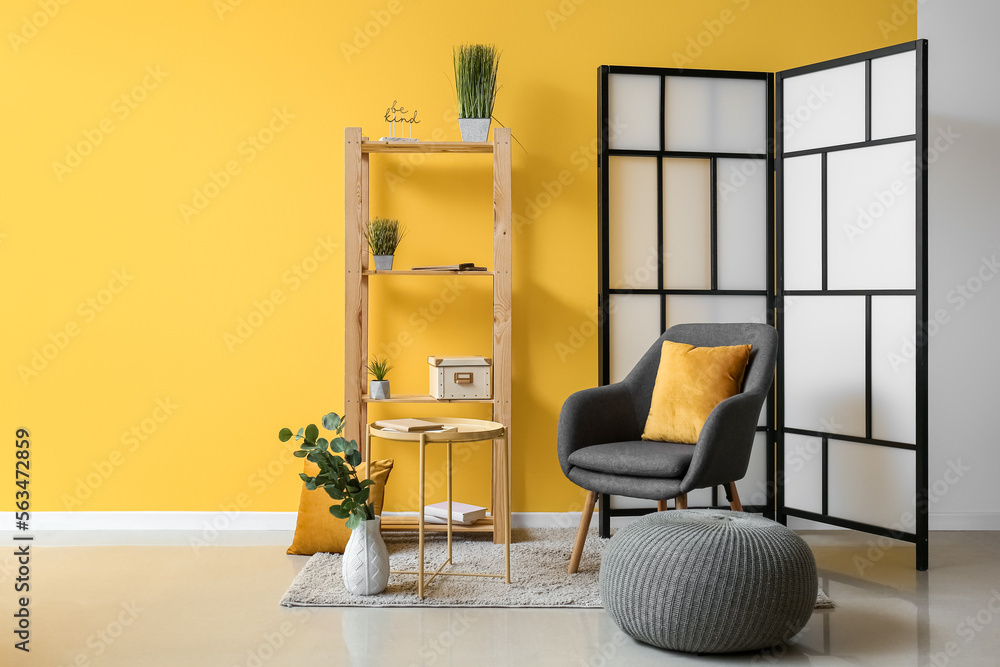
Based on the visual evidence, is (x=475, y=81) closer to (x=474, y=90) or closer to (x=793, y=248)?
(x=474, y=90)

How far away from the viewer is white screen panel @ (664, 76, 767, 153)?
369 centimetres

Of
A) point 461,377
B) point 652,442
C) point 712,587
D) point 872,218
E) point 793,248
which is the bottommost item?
point 712,587

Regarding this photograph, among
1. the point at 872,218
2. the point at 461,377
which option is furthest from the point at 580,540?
the point at 872,218

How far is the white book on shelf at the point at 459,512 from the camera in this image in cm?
345

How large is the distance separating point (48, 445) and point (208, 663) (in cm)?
195

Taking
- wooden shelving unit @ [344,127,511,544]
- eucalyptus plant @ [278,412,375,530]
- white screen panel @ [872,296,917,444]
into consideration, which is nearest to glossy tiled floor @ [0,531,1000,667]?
eucalyptus plant @ [278,412,375,530]

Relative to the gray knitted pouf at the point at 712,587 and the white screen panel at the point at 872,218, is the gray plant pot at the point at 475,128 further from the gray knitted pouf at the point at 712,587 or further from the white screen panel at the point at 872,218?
the gray knitted pouf at the point at 712,587

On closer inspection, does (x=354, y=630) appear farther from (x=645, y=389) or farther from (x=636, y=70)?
(x=636, y=70)

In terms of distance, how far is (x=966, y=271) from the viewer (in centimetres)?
379

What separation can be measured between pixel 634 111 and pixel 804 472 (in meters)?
1.82

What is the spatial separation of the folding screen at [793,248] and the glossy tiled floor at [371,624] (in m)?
0.47

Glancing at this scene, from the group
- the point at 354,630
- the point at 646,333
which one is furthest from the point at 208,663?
the point at 646,333

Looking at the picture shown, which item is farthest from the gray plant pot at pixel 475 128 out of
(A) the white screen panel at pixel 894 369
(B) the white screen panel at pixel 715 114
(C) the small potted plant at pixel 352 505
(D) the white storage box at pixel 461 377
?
(A) the white screen panel at pixel 894 369

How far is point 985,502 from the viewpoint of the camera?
3.80 metres
